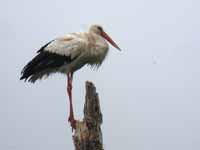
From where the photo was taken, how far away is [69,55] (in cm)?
1078

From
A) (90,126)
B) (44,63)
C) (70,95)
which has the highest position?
(44,63)

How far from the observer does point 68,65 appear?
35.9 feet

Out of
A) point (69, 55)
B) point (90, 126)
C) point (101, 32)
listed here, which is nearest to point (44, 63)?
point (69, 55)

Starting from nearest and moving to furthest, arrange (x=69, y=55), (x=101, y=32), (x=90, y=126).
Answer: (x=90, y=126) < (x=69, y=55) < (x=101, y=32)

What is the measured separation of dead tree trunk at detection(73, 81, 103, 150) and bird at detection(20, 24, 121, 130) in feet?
9.24

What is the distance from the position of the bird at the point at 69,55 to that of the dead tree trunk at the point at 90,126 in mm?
2817

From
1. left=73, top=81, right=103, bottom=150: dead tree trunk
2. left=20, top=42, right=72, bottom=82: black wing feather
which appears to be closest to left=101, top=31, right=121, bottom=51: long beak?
left=20, top=42, right=72, bottom=82: black wing feather

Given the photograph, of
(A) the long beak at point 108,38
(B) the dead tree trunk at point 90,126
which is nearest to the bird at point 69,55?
(A) the long beak at point 108,38

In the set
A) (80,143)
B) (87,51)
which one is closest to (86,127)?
(80,143)

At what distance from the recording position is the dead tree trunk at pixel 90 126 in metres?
7.51

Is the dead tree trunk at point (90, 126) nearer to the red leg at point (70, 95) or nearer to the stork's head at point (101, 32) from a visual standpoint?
the red leg at point (70, 95)

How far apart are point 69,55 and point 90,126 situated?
3.41 metres

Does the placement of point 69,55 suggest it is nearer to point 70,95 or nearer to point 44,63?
point 44,63

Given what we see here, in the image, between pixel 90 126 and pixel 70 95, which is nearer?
pixel 90 126
